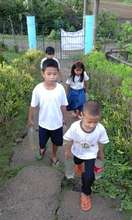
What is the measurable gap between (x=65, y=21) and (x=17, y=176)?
74.8 ft

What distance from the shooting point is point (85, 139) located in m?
3.86

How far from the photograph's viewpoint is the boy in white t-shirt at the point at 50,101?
4.42 meters

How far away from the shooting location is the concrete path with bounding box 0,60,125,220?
3.76 metres

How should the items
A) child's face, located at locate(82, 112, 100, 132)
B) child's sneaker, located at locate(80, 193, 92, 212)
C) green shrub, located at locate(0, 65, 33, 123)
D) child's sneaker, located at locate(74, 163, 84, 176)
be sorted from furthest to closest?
green shrub, located at locate(0, 65, 33, 123)
child's sneaker, located at locate(74, 163, 84, 176)
child's sneaker, located at locate(80, 193, 92, 212)
child's face, located at locate(82, 112, 100, 132)

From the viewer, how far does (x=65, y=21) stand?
1032 inches

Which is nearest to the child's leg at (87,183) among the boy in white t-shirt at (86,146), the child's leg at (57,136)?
the boy in white t-shirt at (86,146)

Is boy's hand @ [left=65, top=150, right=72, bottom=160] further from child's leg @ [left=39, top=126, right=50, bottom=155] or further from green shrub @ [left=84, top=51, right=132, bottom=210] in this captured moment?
child's leg @ [left=39, top=126, right=50, bottom=155]

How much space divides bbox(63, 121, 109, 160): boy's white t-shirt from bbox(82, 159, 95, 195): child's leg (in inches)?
2.4

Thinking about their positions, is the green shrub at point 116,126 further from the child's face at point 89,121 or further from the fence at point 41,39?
the fence at point 41,39

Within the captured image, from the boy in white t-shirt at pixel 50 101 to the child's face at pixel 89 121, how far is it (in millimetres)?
827

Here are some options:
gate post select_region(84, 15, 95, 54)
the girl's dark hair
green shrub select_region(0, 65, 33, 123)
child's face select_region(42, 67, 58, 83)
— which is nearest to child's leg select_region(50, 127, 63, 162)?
child's face select_region(42, 67, 58, 83)


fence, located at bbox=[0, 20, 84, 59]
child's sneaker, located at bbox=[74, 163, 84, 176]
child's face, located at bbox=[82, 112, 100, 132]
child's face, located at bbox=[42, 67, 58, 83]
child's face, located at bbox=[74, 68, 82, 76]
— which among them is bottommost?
fence, located at bbox=[0, 20, 84, 59]

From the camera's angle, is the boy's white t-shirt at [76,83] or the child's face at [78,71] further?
the boy's white t-shirt at [76,83]

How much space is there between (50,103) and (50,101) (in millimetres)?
24
